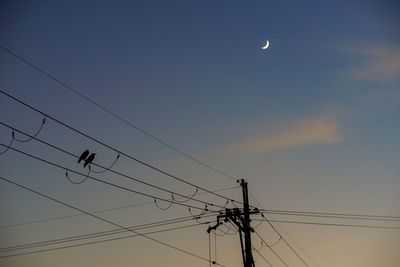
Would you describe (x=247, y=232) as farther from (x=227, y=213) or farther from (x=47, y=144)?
(x=47, y=144)

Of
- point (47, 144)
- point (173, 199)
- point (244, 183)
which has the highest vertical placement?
point (244, 183)

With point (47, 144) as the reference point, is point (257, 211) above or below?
above

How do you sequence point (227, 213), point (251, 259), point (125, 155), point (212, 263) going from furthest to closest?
point (212, 263) < point (227, 213) < point (251, 259) < point (125, 155)

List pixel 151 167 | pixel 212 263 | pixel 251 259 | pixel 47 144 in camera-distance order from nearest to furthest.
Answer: pixel 47 144 < pixel 151 167 < pixel 251 259 < pixel 212 263

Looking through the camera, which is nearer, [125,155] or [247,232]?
[125,155]

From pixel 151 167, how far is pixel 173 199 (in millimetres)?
4785

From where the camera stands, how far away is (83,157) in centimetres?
1767

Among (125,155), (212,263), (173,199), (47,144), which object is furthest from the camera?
(212,263)

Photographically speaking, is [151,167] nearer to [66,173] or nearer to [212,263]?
[66,173]

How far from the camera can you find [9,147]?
1580 cm

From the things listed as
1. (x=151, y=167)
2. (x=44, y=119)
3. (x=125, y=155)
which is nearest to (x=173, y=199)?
(x=151, y=167)

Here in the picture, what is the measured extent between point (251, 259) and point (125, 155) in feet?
39.7

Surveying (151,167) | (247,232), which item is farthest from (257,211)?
(151,167)

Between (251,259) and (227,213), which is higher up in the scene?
(227,213)
